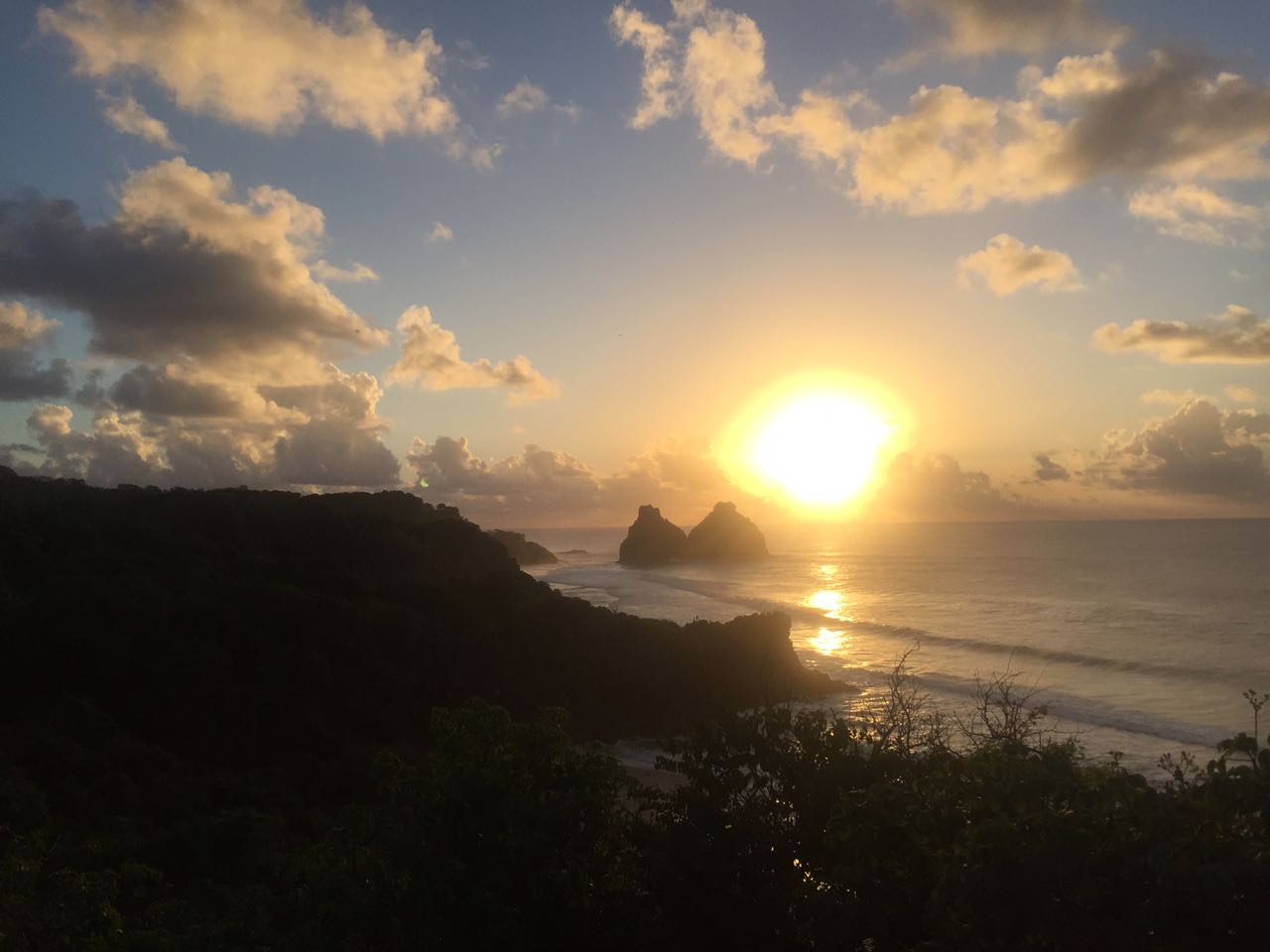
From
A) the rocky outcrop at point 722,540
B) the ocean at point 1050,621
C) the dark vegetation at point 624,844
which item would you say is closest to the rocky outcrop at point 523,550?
the ocean at point 1050,621

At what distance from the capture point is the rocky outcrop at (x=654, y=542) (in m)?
159

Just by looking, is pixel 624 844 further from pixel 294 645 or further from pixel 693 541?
pixel 693 541

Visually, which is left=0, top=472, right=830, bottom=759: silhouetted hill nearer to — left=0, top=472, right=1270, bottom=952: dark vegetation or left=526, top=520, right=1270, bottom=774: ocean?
left=0, top=472, right=1270, bottom=952: dark vegetation

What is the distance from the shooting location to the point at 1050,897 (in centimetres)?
778

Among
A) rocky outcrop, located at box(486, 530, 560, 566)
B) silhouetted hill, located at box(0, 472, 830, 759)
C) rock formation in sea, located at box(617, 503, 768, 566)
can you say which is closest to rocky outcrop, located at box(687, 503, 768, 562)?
rock formation in sea, located at box(617, 503, 768, 566)

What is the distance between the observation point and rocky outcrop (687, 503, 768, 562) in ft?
530

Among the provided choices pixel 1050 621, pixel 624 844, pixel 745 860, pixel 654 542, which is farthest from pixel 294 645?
pixel 654 542

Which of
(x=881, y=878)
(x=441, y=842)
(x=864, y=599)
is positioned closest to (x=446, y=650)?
(x=441, y=842)

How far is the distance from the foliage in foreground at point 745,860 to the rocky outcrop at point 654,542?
471 ft

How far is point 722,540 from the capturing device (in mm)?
161625

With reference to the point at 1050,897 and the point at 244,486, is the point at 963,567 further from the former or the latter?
the point at 1050,897

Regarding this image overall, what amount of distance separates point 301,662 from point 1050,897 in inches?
1320

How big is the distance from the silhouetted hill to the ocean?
9.78 metres

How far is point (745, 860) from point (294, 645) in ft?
96.9
